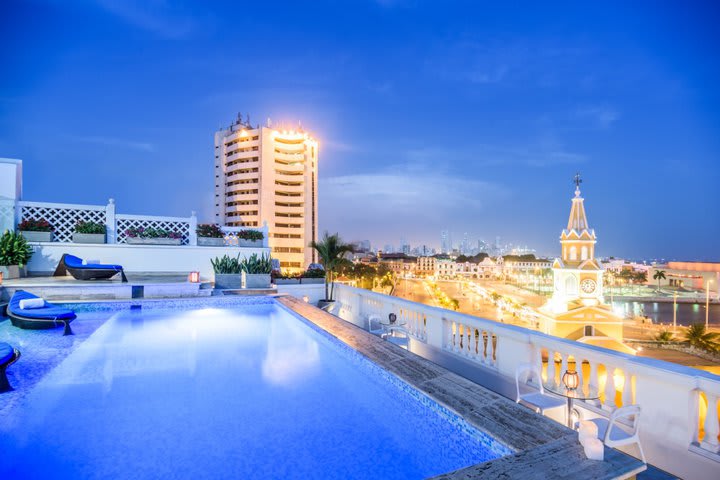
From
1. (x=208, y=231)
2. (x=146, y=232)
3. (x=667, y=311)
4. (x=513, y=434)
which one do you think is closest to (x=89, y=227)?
(x=146, y=232)

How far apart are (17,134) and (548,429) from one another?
43028mm

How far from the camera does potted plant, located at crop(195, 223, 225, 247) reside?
46.7 ft

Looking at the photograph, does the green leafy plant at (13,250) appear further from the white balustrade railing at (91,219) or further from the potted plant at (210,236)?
the potted plant at (210,236)

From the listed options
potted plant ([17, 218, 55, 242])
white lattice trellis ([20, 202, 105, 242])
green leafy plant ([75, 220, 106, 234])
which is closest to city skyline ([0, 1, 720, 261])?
white lattice trellis ([20, 202, 105, 242])

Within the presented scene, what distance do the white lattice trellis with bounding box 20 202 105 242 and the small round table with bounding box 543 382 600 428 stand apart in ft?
48.0

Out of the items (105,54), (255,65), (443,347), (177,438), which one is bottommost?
(177,438)

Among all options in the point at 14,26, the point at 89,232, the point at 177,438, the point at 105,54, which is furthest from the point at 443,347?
the point at 105,54

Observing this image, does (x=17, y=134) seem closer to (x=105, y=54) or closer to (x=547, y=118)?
(x=105, y=54)

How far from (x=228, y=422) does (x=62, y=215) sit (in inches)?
509

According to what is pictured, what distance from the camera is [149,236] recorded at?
13195 millimetres

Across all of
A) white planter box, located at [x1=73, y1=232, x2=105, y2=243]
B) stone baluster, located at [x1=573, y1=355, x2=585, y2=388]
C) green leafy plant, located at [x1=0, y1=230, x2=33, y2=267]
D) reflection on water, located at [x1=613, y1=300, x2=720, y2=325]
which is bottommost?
reflection on water, located at [x1=613, y1=300, x2=720, y2=325]

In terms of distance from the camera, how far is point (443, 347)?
16.4 ft

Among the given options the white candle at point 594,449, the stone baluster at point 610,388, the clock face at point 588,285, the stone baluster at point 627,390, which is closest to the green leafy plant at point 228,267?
the stone baluster at point 610,388

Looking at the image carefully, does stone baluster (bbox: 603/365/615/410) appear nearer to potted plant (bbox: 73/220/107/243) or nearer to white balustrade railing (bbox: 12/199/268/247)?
white balustrade railing (bbox: 12/199/268/247)
